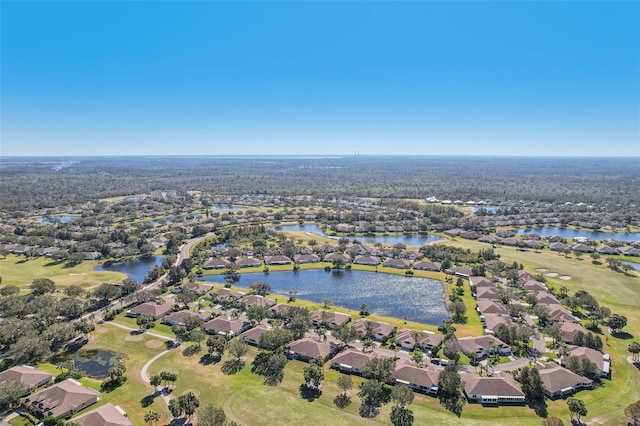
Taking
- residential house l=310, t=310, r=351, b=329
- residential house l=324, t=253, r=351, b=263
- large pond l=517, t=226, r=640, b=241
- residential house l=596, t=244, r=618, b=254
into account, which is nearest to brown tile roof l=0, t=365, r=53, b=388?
residential house l=310, t=310, r=351, b=329

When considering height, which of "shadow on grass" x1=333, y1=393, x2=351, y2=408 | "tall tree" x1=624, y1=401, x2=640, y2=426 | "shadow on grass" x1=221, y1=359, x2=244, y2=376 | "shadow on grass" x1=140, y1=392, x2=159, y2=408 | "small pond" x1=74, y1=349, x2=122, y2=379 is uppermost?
"tall tree" x1=624, y1=401, x2=640, y2=426

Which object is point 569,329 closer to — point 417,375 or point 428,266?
point 417,375

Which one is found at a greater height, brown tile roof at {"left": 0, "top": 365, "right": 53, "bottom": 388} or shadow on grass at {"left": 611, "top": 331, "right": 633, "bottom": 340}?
brown tile roof at {"left": 0, "top": 365, "right": 53, "bottom": 388}

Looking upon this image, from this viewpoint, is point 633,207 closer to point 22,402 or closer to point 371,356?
point 371,356

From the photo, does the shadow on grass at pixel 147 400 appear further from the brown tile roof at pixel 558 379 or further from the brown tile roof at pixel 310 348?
the brown tile roof at pixel 558 379

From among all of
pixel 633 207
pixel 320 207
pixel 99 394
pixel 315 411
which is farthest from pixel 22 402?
pixel 633 207

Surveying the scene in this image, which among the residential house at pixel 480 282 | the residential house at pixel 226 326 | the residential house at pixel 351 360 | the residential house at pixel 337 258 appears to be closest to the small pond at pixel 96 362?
the residential house at pixel 226 326

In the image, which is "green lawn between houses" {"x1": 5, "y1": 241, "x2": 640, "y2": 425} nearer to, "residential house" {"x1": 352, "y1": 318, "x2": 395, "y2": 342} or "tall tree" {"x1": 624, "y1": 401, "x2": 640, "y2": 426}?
"tall tree" {"x1": 624, "y1": 401, "x2": 640, "y2": 426}

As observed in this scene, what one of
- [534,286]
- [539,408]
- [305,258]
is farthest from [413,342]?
[305,258]
